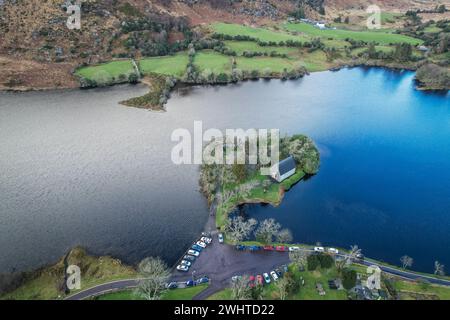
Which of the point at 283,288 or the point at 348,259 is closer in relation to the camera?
the point at 283,288

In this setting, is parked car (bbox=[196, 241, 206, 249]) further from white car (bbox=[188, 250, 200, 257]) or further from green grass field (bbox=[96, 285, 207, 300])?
green grass field (bbox=[96, 285, 207, 300])

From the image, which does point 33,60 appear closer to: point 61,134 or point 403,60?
point 61,134

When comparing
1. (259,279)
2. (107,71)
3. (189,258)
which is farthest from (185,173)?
(107,71)

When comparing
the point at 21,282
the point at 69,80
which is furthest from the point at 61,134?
the point at 21,282

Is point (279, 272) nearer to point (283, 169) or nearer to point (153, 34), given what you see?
point (283, 169)

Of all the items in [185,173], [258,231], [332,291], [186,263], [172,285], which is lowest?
[332,291]

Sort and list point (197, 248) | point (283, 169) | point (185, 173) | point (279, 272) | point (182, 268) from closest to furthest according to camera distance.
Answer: point (279, 272) → point (182, 268) → point (197, 248) → point (283, 169) → point (185, 173)

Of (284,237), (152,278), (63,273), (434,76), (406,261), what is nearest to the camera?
(152,278)
